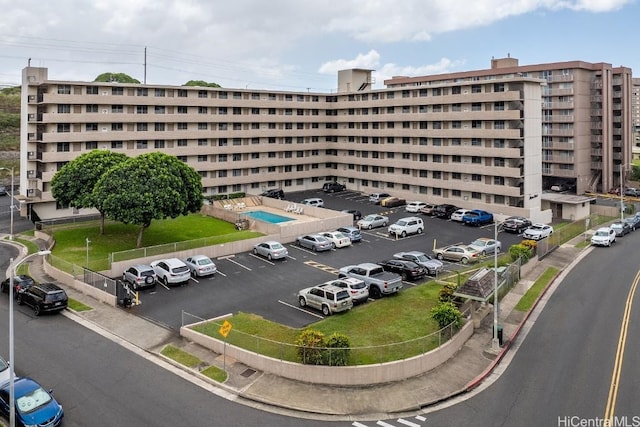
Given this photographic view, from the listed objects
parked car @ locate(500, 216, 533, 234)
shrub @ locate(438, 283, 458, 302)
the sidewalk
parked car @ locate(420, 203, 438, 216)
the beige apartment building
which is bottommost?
the sidewalk

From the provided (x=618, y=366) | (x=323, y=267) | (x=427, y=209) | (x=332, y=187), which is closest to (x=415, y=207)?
(x=427, y=209)

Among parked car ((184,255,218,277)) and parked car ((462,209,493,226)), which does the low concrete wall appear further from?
parked car ((462,209,493,226))

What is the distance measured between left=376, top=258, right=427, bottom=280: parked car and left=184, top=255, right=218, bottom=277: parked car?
1353cm

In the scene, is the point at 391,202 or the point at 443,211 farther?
the point at 391,202

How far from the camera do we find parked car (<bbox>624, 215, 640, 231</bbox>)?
61.1 metres

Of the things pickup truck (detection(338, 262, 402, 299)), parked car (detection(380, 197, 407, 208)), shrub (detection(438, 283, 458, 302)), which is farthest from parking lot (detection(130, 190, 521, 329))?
parked car (detection(380, 197, 407, 208))

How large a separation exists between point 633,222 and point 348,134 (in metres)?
42.9

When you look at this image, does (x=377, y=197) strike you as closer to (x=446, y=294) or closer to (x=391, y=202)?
(x=391, y=202)

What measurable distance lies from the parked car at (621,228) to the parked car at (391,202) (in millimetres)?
26227

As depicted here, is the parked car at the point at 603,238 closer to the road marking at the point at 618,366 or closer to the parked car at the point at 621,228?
the parked car at the point at 621,228

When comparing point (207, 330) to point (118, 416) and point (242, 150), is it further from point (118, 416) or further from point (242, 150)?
point (242, 150)

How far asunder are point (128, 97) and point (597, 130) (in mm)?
78067

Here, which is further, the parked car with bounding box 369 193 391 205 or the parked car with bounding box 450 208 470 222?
the parked car with bounding box 369 193 391 205

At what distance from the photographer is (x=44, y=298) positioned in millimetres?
31422
